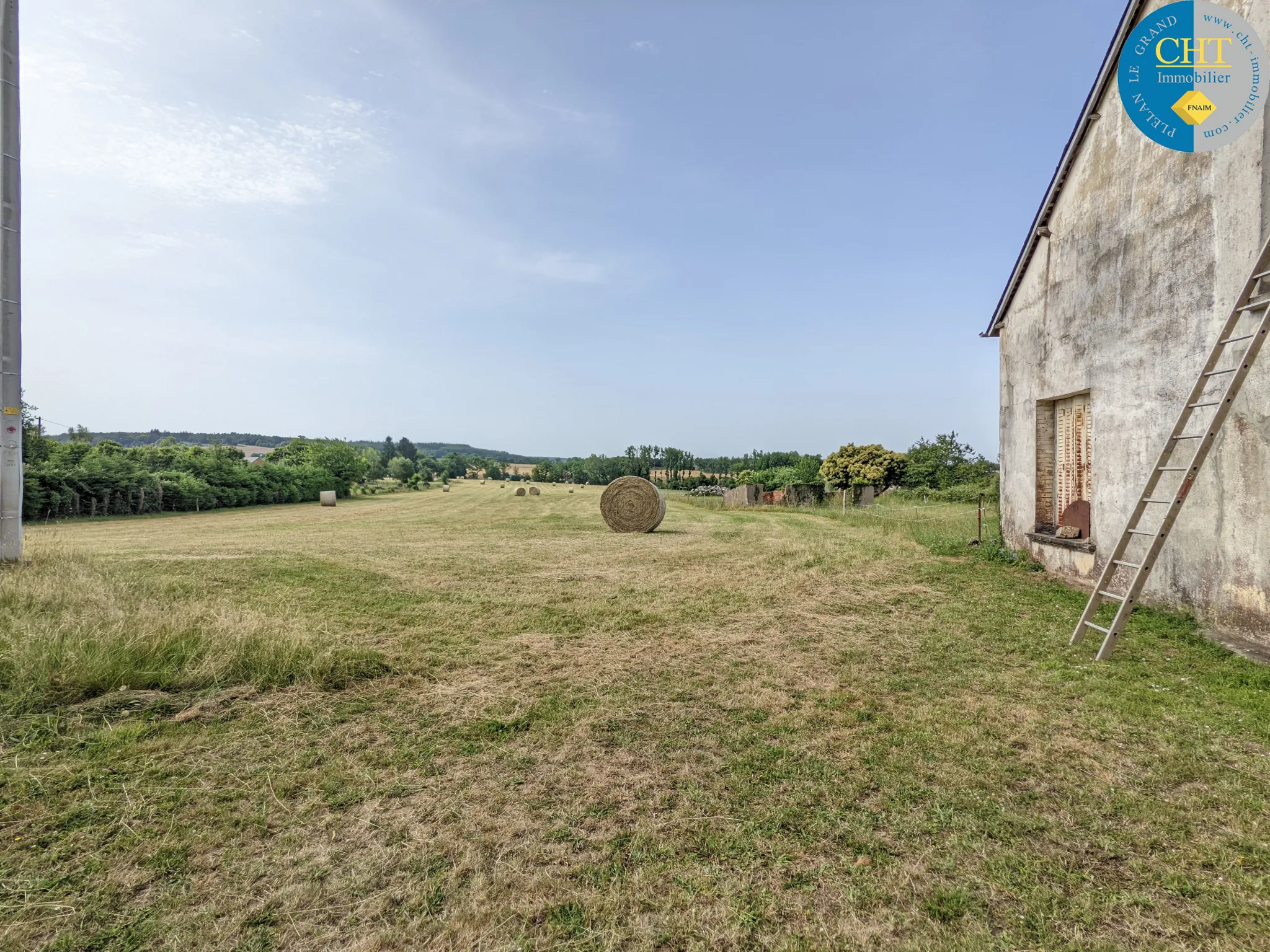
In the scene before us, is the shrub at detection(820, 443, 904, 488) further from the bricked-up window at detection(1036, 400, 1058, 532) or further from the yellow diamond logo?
the yellow diamond logo

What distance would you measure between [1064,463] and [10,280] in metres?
14.4

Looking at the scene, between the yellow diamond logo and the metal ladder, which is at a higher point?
the yellow diamond logo

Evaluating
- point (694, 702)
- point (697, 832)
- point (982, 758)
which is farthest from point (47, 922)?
point (982, 758)

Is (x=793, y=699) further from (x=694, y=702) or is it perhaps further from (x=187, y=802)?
(x=187, y=802)

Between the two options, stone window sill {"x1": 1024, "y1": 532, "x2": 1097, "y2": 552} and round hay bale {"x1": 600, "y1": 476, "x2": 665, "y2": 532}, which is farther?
round hay bale {"x1": 600, "y1": 476, "x2": 665, "y2": 532}

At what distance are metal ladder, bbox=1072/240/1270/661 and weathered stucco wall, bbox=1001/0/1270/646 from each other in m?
0.23

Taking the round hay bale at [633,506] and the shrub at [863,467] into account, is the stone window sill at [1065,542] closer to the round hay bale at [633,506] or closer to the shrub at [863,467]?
the round hay bale at [633,506]

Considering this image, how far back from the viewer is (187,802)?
10.1 feet

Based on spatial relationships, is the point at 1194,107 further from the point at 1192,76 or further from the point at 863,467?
the point at 863,467

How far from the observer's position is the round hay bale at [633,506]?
1789cm

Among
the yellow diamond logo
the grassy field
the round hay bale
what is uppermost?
the yellow diamond logo

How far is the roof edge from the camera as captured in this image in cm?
740

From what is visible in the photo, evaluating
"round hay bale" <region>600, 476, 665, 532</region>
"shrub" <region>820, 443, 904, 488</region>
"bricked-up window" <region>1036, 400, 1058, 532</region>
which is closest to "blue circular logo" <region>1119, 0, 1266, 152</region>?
"bricked-up window" <region>1036, 400, 1058, 532</region>

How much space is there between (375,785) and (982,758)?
11.7 feet
